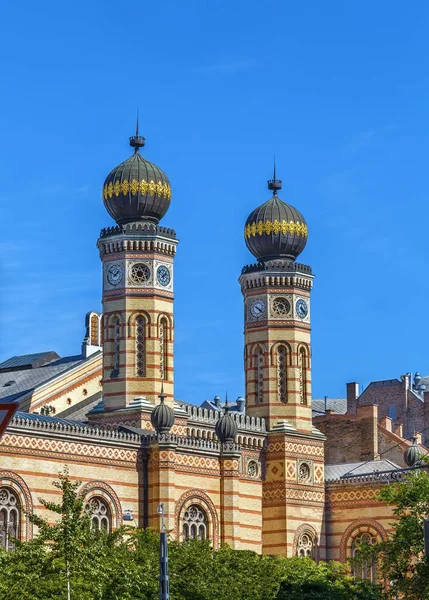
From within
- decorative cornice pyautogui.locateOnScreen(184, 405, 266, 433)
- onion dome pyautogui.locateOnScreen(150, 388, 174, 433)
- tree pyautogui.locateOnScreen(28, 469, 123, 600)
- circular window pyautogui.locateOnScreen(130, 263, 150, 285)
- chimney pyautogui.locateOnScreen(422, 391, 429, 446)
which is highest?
chimney pyautogui.locateOnScreen(422, 391, 429, 446)

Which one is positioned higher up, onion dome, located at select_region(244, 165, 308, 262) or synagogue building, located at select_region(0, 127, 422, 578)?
onion dome, located at select_region(244, 165, 308, 262)

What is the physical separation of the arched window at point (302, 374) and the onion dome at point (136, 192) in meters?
8.34

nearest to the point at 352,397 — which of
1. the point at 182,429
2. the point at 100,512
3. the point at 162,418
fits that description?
the point at 182,429

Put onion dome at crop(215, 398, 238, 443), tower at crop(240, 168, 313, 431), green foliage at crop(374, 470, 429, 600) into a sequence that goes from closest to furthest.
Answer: green foliage at crop(374, 470, 429, 600)
onion dome at crop(215, 398, 238, 443)
tower at crop(240, 168, 313, 431)

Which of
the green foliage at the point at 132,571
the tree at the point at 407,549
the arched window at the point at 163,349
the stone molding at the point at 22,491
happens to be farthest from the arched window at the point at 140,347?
the tree at the point at 407,549

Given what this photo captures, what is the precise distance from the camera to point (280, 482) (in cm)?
5931

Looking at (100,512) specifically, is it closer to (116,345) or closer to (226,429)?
(226,429)

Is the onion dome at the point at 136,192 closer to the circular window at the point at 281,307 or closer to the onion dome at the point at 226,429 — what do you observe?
the circular window at the point at 281,307

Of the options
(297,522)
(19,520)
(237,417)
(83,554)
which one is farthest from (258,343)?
(83,554)

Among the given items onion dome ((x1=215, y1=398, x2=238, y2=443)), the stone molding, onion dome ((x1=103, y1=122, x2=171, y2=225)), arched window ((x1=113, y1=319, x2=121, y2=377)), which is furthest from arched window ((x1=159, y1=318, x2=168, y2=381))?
the stone molding

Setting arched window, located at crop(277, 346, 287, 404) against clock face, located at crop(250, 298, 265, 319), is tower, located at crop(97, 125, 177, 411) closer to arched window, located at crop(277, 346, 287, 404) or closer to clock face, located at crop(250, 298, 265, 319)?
clock face, located at crop(250, 298, 265, 319)

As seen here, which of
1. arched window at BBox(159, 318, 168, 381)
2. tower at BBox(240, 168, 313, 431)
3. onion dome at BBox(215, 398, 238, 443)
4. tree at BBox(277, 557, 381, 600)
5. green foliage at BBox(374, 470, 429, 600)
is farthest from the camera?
tower at BBox(240, 168, 313, 431)

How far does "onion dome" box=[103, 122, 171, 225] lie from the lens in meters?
57.4

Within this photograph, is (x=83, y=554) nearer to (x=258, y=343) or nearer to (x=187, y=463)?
(x=187, y=463)
